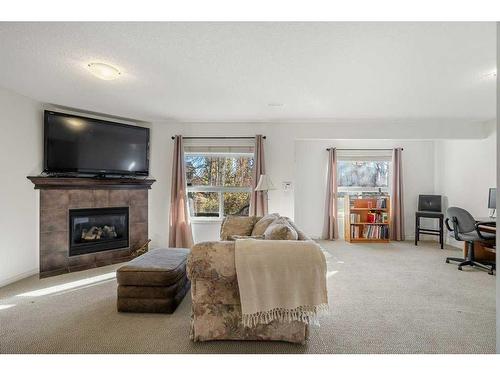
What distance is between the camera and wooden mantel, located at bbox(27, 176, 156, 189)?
3.35 metres

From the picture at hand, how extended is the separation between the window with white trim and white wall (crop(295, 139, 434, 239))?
155 centimetres

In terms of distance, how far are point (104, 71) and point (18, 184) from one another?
1981mm

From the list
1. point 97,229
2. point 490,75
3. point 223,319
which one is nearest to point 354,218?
point 490,75

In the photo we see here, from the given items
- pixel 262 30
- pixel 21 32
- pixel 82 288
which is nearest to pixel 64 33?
pixel 21 32

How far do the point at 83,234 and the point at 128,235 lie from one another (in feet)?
1.98

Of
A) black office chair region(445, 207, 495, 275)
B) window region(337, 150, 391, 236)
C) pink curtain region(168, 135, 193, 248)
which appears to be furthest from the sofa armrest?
window region(337, 150, 391, 236)

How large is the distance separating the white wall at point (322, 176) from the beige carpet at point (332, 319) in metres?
2.18

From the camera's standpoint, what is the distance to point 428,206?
5.19m

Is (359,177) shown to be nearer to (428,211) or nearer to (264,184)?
(428,211)

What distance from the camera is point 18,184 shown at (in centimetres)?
316

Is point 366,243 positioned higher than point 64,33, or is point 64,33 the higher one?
point 64,33

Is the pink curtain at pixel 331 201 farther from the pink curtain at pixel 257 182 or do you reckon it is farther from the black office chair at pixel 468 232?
the black office chair at pixel 468 232
